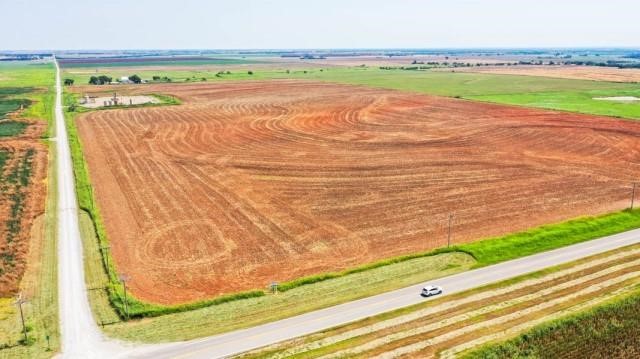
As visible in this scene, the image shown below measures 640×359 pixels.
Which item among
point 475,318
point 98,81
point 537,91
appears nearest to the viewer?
point 475,318

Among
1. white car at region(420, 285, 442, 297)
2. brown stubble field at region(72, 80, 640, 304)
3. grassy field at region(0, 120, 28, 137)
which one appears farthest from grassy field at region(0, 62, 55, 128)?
white car at region(420, 285, 442, 297)

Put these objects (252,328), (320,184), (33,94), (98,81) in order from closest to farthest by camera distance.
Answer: (252,328), (320,184), (33,94), (98,81)

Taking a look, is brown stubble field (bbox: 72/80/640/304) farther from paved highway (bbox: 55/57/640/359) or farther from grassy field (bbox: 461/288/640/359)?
grassy field (bbox: 461/288/640/359)

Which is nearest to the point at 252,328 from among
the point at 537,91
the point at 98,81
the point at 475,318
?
the point at 475,318

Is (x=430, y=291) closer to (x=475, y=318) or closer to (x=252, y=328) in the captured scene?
(x=475, y=318)

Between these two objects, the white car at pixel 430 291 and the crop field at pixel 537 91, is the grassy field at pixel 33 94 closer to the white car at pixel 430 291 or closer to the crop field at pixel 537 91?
the crop field at pixel 537 91

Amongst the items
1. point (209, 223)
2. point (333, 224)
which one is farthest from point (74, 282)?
point (333, 224)

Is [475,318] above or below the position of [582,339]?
above
